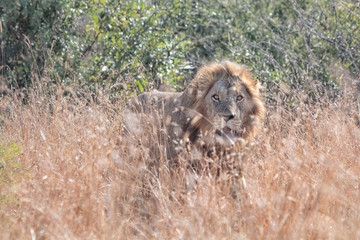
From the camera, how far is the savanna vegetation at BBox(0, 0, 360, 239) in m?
3.15

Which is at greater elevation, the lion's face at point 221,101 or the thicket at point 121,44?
the lion's face at point 221,101

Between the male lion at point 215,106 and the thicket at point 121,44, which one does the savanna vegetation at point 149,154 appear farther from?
the male lion at point 215,106

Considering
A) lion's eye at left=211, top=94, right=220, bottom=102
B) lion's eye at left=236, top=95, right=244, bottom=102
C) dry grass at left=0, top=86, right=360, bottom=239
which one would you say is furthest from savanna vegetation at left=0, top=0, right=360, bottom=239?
lion's eye at left=211, top=94, right=220, bottom=102

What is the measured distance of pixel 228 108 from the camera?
4.30 meters

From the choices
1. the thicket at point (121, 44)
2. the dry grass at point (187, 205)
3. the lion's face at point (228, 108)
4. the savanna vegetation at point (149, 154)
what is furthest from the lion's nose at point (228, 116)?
the thicket at point (121, 44)

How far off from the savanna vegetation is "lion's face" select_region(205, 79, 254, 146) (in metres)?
0.20

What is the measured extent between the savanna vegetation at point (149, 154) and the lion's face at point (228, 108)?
203 millimetres

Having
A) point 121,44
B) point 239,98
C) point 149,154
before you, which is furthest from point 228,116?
point 121,44

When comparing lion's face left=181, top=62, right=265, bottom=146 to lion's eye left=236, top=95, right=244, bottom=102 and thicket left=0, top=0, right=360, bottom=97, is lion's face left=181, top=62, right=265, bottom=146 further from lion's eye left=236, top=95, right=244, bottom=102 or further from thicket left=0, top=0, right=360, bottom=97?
thicket left=0, top=0, right=360, bottom=97

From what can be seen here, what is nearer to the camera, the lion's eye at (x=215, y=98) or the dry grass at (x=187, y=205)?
the dry grass at (x=187, y=205)

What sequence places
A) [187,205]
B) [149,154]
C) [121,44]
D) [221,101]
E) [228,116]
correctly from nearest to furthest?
1. [187,205]
2. [228,116]
3. [221,101]
4. [149,154]
5. [121,44]

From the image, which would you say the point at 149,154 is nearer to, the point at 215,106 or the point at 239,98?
the point at 215,106

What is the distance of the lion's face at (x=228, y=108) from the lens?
4.25 metres

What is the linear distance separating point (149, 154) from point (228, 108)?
0.98 m
